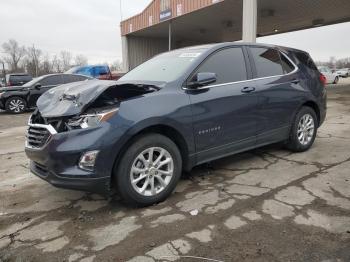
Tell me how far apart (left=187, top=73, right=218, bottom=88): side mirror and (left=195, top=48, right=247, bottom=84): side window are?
0.24 m

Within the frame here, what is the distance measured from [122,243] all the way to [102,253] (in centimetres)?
20

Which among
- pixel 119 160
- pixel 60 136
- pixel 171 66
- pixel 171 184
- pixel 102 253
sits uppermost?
pixel 171 66

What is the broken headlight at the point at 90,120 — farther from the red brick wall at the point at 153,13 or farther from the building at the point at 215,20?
the red brick wall at the point at 153,13

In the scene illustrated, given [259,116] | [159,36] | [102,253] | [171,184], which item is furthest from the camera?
[159,36]

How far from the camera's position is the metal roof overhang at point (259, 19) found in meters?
17.1

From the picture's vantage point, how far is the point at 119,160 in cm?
343

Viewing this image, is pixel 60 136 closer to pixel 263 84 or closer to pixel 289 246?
pixel 289 246

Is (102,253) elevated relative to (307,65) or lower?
lower

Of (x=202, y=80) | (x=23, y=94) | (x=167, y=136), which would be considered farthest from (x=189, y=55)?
(x=23, y=94)

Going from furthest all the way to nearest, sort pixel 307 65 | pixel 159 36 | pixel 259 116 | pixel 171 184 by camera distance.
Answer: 1. pixel 159 36
2. pixel 307 65
3. pixel 259 116
4. pixel 171 184

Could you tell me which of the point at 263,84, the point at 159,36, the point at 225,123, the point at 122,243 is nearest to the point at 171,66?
the point at 225,123

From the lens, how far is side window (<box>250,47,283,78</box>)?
4.82m

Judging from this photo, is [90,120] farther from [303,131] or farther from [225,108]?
[303,131]

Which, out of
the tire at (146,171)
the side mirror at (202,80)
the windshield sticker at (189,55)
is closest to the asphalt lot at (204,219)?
the tire at (146,171)
